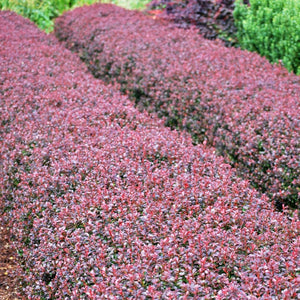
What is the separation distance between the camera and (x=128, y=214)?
2.66 m

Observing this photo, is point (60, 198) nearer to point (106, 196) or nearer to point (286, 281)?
point (106, 196)

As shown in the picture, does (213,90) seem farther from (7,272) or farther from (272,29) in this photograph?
(7,272)

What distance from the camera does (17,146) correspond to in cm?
365

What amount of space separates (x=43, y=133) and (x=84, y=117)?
0.49 meters

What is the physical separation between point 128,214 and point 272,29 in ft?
16.2

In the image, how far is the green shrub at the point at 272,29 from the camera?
592cm

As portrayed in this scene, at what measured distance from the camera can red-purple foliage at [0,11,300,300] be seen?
2.22 m

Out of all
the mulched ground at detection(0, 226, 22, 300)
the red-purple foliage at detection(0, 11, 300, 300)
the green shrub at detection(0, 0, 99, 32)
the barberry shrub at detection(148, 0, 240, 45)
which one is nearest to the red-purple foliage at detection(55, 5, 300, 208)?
the barberry shrub at detection(148, 0, 240, 45)

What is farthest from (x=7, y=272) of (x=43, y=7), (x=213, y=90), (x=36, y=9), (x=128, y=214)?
(x=43, y=7)

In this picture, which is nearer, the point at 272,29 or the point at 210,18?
the point at 272,29

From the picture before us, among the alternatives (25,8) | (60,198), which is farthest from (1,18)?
(60,198)

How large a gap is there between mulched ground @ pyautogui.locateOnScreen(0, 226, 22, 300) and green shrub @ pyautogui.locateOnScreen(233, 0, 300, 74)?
183 inches

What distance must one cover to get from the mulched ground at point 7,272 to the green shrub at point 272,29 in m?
4.64

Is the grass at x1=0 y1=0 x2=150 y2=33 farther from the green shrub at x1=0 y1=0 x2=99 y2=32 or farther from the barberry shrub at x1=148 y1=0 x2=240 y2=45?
the barberry shrub at x1=148 y1=0 x2=240 y2=45
